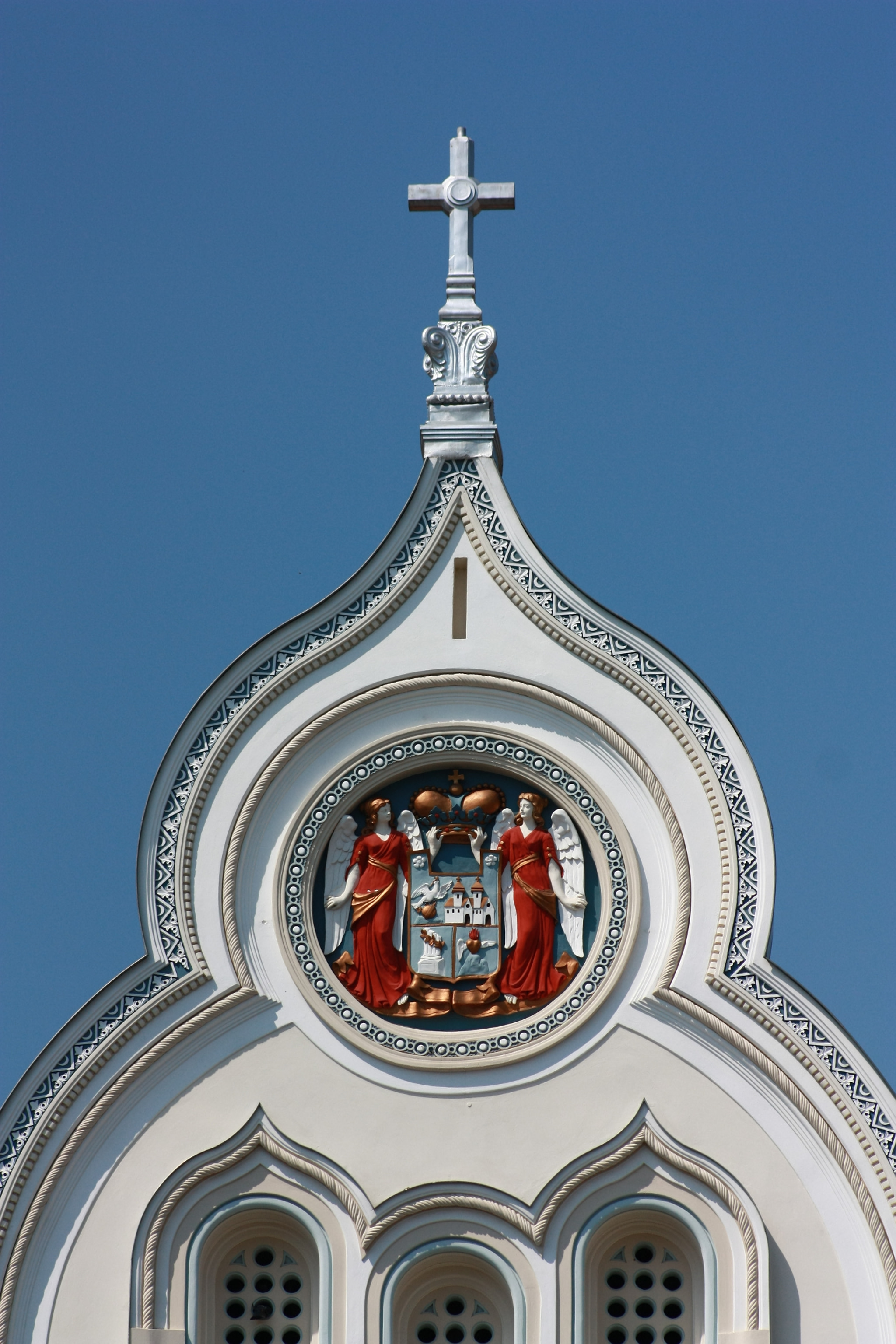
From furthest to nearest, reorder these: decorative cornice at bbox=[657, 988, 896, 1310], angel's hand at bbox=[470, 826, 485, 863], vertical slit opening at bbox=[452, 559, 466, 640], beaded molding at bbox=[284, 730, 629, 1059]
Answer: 1. vertical slit opening at bbox=[452, 559, 466, 640]
2. angel's hand at bbox=[470, 826, 485, 863]
3. beaded molding at bbox=[284, 730, 629, 1059]
4. decorative cornice at bbox=[657, 988, 896, 1310]

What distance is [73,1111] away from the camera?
18625mm

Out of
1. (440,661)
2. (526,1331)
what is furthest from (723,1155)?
(440,661)

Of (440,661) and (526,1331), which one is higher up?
(440,661)

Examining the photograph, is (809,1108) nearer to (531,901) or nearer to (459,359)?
(531,901)

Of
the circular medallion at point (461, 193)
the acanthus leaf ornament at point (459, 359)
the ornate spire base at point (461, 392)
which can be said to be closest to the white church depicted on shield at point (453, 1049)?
the ornate spire base at point (461, 392)

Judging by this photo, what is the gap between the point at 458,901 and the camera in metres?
19.2

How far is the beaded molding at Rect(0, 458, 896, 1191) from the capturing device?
1847 cm

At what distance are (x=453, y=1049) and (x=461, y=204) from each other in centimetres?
697

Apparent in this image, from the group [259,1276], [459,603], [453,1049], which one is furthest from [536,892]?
[259,1276]

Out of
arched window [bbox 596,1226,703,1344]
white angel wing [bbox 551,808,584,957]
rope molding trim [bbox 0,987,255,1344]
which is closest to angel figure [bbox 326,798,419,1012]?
rope molding trim [bbox 0,987,255,1344]

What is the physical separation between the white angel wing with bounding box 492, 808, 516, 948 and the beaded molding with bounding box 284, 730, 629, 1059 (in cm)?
41

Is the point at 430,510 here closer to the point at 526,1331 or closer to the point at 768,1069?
the point at 768,1069

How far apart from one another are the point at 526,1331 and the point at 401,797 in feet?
13.5

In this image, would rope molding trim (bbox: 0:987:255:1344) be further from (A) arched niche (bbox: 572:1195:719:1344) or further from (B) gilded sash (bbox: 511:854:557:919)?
(A) arched niche (bbox: 572:1195:719:1344)
